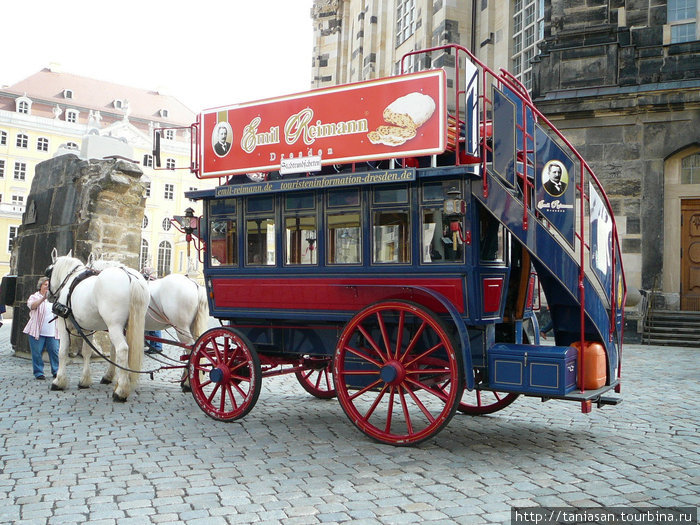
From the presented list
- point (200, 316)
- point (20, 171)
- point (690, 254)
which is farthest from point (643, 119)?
point (20, 171)

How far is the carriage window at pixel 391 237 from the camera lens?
5.59 m

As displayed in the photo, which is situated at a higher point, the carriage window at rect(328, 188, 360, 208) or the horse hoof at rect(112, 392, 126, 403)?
the carriage window at rect(328, 188, 360, 208)

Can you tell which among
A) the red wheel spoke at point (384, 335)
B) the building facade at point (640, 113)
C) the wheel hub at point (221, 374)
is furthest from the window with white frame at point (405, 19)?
the red wheel spoke at point (384, 335)

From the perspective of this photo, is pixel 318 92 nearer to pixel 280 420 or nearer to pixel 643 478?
pixel 280 420

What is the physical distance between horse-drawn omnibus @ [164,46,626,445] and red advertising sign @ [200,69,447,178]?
0.01 m

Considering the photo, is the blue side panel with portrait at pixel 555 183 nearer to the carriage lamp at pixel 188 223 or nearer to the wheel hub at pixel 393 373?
the wheel hub at pixel 393 373

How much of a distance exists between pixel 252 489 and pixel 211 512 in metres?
0.49

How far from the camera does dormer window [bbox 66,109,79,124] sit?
65.0 meters

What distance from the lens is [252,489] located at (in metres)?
4.26

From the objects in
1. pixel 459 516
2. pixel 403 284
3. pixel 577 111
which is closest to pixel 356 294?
pixel 403 284

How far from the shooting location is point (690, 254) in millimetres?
15156

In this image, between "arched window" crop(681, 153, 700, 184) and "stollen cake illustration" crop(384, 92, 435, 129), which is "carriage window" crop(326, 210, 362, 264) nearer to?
"stollen cake illustration" crop(384, 92, 435, 129)

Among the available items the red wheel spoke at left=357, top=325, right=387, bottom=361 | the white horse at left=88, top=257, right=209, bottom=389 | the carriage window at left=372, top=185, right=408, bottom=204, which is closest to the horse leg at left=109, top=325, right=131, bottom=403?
the white horse at left=88, top=257, right=209, bottom=389

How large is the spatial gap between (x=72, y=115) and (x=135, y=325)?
216ft
